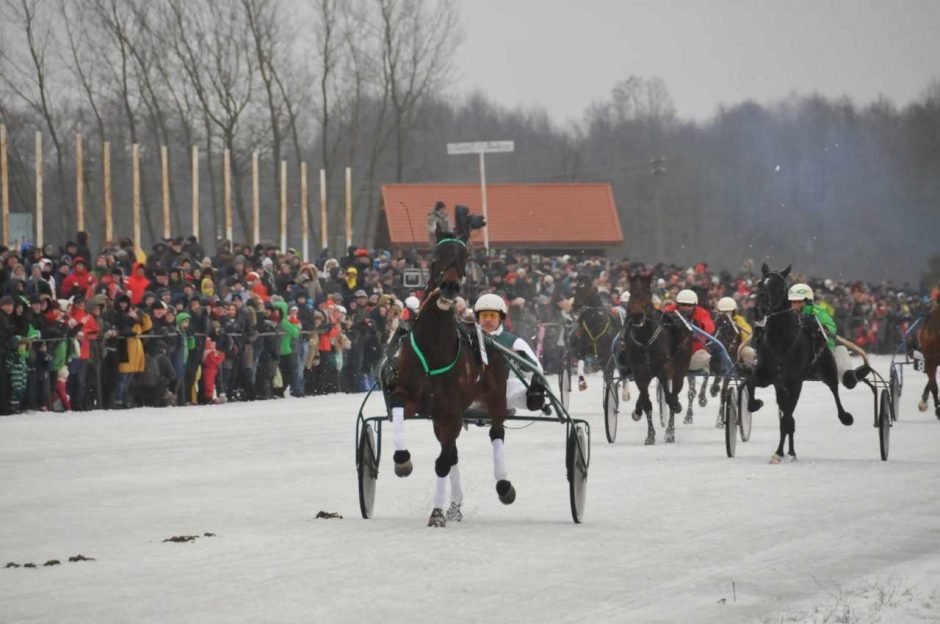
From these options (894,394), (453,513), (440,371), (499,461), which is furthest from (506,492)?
(894,394)

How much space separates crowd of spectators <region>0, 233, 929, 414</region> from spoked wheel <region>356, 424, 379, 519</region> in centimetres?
353

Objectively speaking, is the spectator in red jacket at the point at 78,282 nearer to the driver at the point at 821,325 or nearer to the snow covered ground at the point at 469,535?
the snow covered ground at the point at 469,535

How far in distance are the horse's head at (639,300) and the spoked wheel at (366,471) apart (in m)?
8.08

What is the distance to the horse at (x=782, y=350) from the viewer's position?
53.8 ft

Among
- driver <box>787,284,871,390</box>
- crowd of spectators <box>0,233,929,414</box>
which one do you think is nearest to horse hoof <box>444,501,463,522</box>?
crowd of spectators <box>0,233,929,414</box>

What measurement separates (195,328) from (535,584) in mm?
15626

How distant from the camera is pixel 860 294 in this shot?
48.8 meters

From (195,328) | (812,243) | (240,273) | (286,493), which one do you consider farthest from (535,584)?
(812,243)

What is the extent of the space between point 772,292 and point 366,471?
6.07 metres

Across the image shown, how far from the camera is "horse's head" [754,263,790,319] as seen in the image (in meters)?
16.4

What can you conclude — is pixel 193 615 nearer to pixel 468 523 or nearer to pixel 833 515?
pixel 468 523

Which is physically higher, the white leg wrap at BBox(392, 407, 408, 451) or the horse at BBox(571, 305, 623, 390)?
the horse at BBox(571, 305, 623, 390)

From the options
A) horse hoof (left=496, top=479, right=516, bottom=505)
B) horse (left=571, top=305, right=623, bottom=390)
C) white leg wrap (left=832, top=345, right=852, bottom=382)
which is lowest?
horse hoof (left=496, top=479, right=516, bottom=505)

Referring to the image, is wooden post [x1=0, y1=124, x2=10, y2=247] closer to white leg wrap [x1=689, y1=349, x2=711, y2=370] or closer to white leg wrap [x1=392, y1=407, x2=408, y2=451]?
white leg wrap [x1=689, y1=349, x2=711, y2=370]
